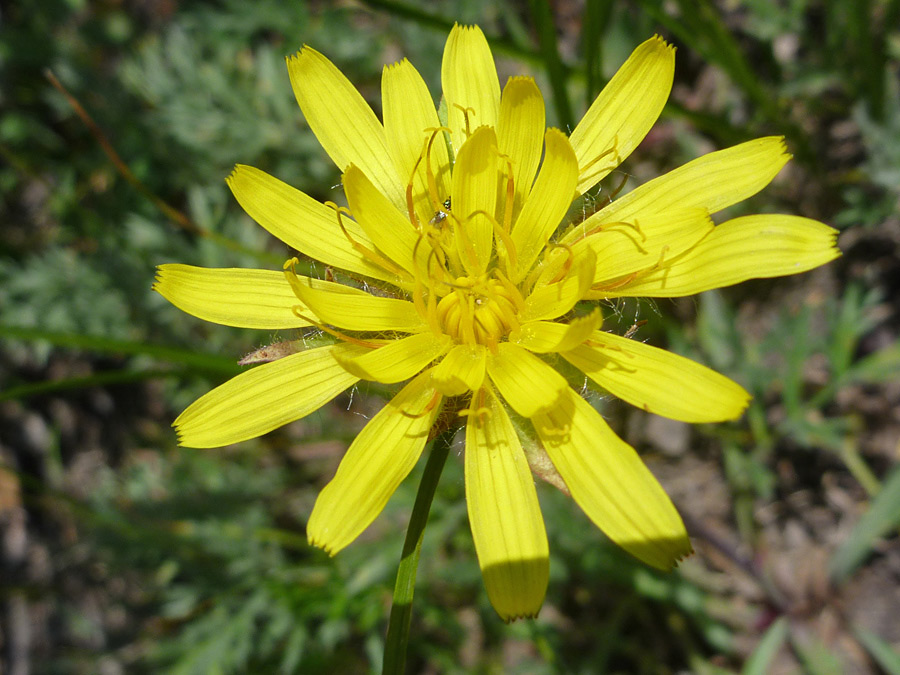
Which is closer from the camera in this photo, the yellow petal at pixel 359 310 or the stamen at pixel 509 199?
the yellow petal at pixel 359 310

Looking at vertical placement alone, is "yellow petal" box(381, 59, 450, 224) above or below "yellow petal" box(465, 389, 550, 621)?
above

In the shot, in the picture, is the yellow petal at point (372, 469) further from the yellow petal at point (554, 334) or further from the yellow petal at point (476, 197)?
the yellow petal at point (476, 197)

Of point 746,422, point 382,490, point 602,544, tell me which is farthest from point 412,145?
point 746,422

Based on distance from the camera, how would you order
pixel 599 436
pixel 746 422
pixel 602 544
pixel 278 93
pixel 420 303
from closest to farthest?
pixel 599 436 < pixel 420 303 < pixel 602 544 < pixel 746 422 < pixel 278 93

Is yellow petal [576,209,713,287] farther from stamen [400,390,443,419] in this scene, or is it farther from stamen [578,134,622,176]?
stamen [400,390,443,419]

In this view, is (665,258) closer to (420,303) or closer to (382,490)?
(420,303)

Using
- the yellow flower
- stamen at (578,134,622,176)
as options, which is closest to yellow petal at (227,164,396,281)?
the yellow flower

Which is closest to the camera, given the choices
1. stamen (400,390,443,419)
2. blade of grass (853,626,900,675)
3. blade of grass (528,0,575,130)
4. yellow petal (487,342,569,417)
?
yellow petal (487,342,569,417)

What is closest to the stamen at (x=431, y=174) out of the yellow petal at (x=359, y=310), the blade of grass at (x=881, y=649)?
the yellow petal at (x=359, y=310)
